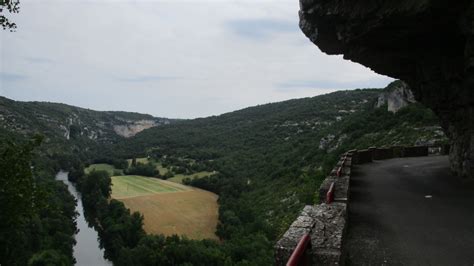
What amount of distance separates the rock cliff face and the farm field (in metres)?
61.1

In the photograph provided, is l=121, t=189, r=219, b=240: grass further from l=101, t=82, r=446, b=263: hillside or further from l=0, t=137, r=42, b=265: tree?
l=0, t=137, r=42, b=265: tree

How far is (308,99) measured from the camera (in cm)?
16062

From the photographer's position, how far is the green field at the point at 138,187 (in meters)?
103

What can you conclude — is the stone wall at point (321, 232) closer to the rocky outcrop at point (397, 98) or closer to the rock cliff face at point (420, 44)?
the rock cliff face at point (420, 44)

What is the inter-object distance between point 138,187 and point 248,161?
34.4 meters

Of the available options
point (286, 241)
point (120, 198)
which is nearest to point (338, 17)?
point (286, 241)

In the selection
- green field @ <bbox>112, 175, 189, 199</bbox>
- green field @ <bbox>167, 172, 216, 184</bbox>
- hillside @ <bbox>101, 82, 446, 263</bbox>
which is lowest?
green field @ <bbox>112, 175, 189, 199</bbox>

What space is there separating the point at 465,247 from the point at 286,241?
3342 millimetres

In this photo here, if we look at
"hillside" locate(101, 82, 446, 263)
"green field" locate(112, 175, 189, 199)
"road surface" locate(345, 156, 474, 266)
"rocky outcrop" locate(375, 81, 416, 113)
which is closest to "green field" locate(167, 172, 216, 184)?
"hillside" locate(101, 82, 446, 263)

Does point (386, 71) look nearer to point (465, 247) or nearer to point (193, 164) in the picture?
point (465, 247)

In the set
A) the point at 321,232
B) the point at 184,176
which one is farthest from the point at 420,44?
the point at 184,176

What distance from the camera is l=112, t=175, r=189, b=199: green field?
4070 inches

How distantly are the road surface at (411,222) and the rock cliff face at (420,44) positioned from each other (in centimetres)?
247

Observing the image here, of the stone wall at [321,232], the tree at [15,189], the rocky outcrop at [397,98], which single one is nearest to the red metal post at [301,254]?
the stone wall at [321,232]
